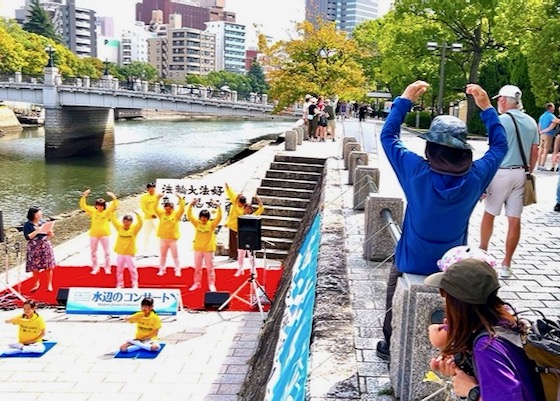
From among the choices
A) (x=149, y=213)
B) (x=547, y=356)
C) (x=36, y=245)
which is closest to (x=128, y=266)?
(x=36, y=245)

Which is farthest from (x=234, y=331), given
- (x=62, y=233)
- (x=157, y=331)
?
(x=62, y=233)

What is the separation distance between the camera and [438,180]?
3.27 meters

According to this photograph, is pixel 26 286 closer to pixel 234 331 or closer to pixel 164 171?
pixel 234 331

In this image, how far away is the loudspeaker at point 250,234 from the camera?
9.63 metres

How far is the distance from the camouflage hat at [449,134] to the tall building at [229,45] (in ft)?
504

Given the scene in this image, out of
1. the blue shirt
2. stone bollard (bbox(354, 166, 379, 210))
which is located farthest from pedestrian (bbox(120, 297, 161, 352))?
the blue shirt

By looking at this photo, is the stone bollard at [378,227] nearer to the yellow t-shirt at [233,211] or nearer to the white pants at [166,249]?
the yellow t-shirt at [233,211]

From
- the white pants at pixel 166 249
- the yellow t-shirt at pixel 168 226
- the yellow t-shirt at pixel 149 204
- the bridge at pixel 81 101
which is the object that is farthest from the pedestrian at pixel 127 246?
the bridge at pixel 81 101

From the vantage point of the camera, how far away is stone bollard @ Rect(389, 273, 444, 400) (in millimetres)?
3195

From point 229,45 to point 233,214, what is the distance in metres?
152

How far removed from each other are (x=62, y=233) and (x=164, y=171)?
58.8ft

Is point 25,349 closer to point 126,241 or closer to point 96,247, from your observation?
point 126,241

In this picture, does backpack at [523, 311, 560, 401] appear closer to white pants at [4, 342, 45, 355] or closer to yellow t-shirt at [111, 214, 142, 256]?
white pants at [4, 342, 45, 355]

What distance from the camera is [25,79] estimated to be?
44781 mm
